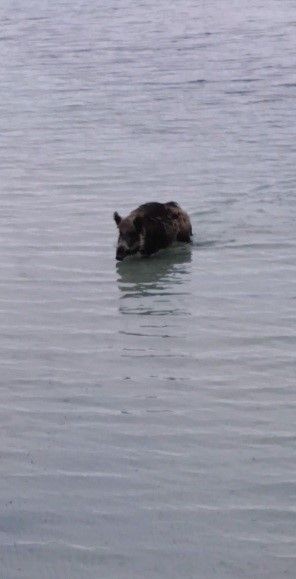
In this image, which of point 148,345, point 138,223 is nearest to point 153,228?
point 138,223

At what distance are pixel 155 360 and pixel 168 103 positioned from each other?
16.3 m

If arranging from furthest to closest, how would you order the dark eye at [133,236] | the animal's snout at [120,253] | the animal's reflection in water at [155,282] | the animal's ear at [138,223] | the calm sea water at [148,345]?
the animal's ear at [138,223] < the dark eye at [133,236] < the animal's snout at [120,253] < the animal's reflection in water at [155,282] < the calm sea water at [148,345]

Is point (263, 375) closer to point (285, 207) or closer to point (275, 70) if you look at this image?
point (285, 207)

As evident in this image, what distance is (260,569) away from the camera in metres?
7.11

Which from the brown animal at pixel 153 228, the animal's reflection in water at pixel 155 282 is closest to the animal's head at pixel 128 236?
the brown animal at pixel 153 228

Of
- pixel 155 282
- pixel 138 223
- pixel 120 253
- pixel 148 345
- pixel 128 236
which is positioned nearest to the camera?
pixel 148 345

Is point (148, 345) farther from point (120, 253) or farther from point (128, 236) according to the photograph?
point (128, 236)

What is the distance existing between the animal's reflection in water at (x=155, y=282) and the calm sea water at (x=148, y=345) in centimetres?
4

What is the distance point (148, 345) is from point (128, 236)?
145 inches

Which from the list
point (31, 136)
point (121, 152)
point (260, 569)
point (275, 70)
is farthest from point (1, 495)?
point (275, 70)

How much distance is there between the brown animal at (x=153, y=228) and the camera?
14891 millimetres

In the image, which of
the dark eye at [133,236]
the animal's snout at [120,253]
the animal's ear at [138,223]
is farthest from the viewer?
the animal's ear at [138,223]

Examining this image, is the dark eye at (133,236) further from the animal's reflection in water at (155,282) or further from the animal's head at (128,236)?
the animal's reflection in water at (155,282)

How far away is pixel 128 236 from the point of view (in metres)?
14.8
